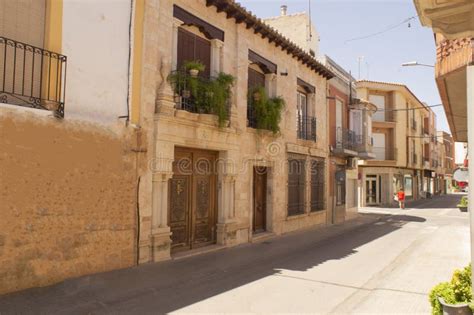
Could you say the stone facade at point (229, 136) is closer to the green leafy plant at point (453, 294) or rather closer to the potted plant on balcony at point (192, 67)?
the potted plant on balcony at point (192, 67)

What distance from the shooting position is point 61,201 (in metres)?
6.19

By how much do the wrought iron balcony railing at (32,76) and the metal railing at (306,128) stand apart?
9671mm

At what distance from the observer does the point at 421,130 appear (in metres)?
40.5

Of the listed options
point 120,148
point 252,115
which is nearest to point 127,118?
point 120,148

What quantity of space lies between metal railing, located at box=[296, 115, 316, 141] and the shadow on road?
5258 millimetres

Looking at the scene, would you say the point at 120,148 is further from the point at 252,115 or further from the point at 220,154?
the point at 252,115

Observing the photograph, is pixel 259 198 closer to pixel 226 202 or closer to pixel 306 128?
pixel 226 202

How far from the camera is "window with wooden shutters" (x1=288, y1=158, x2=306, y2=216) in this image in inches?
543

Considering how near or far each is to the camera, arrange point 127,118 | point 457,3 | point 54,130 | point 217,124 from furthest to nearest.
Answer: point 217,124 < point 127,118 < point 54,130 < point 457,3

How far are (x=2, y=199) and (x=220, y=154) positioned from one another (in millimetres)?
5705

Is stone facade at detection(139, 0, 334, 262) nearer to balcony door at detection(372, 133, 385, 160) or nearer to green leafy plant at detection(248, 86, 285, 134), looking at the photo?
green leafy plant at detection(248, 86, 285, 134)

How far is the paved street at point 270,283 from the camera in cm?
542

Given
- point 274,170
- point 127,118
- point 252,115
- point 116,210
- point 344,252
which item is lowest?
point 344,252

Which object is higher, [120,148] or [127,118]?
[127,118]
